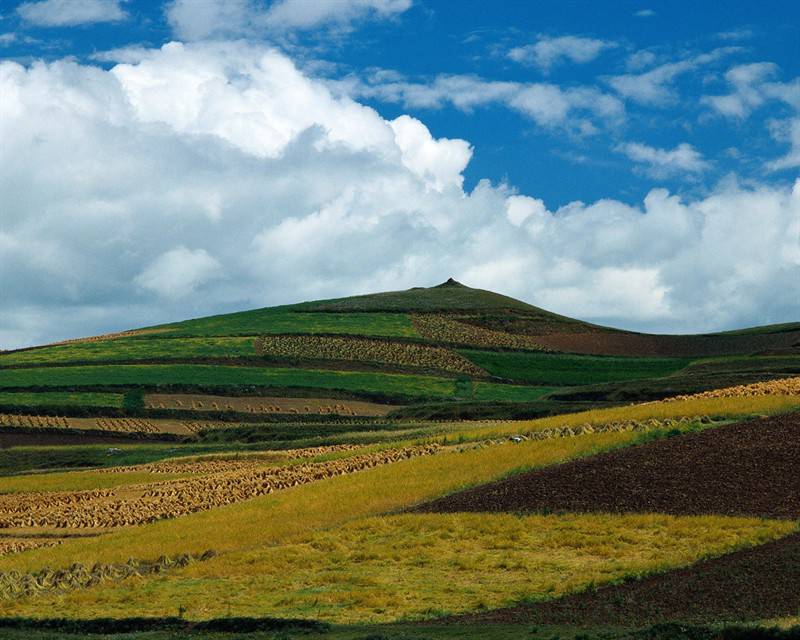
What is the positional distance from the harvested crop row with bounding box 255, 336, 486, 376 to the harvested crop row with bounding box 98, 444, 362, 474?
159ft

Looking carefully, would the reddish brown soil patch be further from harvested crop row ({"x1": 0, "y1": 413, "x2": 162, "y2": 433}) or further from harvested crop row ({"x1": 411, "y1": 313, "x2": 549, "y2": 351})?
harvested crop row ({"x1": 0, "y1": 413, "x2": 162, "y2": 433})

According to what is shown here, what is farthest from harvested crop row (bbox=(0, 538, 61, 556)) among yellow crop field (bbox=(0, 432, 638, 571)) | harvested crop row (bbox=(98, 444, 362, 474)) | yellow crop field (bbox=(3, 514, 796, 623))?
harvested crop row (bbox=(98, 444, 362, 474))

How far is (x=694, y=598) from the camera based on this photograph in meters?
25.6

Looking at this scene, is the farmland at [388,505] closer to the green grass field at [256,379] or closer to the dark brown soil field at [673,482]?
the dark brown soil field at [673,482]

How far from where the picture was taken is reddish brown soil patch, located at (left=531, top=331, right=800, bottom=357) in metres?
131

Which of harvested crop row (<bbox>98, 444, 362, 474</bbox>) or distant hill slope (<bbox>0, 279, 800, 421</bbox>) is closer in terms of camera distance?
harvested crop row (<bbox>98, 444, 362, 474</bbox>)

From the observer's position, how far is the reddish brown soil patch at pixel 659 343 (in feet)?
429

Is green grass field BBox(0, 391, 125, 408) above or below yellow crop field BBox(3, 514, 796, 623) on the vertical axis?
above

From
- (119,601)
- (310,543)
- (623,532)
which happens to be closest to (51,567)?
(119,601)

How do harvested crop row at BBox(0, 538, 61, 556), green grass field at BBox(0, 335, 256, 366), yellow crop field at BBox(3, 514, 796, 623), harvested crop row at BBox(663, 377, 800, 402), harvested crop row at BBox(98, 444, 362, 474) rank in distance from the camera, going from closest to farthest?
yellow crop field at BBox(3, 514, 796, 623), harvested crop row at BBox(0, 538, 61, 556), harvested crop row at BBox(663, 377, 800, 402), harvested crop row at BBox(98, 444, 362, 474), green grass field at BBox(0, 335, 256, 366)

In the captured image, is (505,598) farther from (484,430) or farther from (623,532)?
(484,430)

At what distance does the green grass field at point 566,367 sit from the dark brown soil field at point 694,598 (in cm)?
8277

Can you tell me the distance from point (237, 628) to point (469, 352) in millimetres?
A: 98331

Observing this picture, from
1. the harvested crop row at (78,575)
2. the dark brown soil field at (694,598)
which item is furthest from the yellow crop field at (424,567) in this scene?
the dark brown soil field at (694,598)
